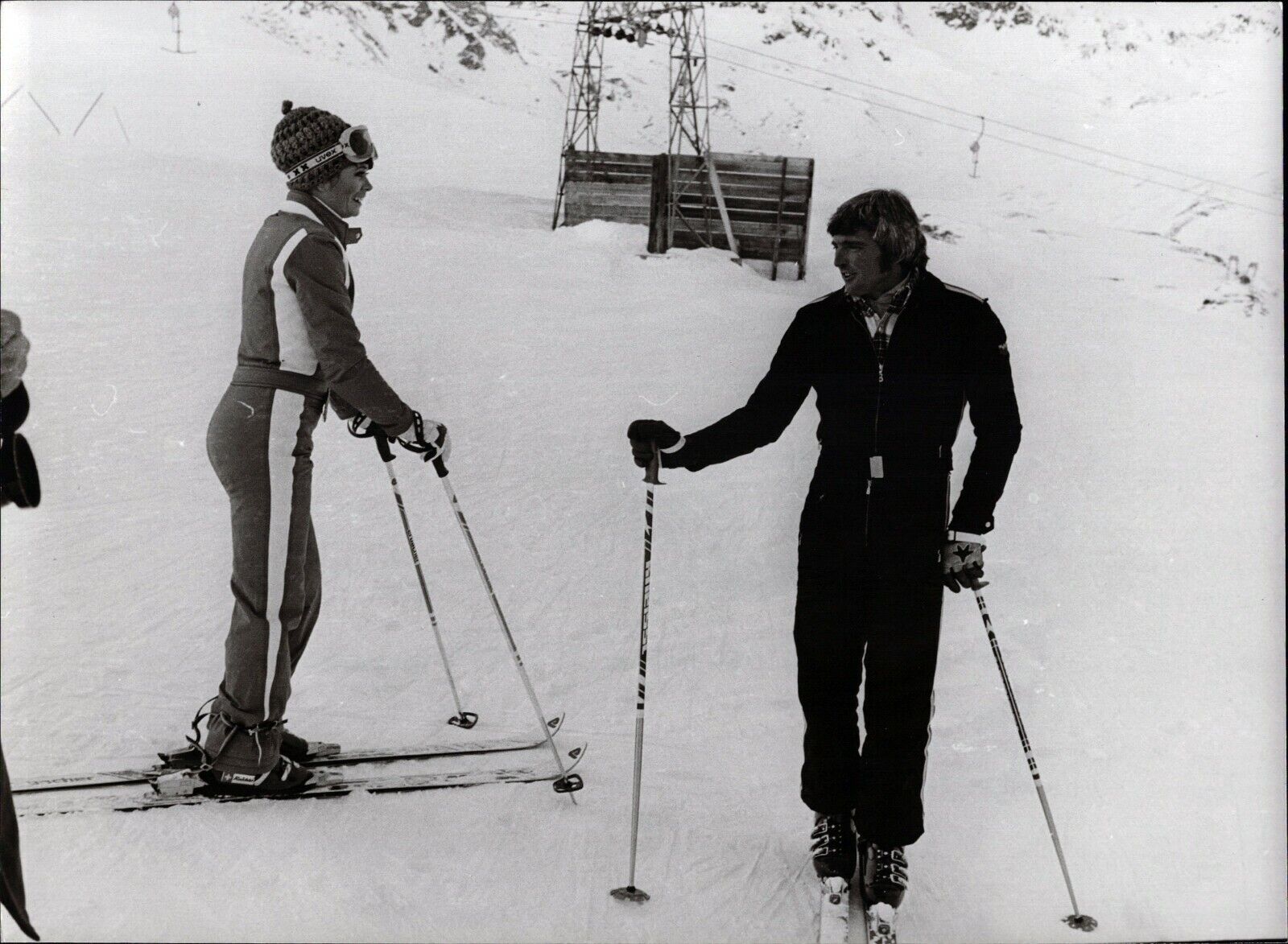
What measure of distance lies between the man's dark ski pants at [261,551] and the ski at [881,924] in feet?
4.63

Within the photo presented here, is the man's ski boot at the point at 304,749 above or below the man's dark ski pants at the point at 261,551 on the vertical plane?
below

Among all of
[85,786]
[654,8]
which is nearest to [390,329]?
[654,8]

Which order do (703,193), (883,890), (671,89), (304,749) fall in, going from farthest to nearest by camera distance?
(703,193)
(671,89)
(304,749)
(883,890)

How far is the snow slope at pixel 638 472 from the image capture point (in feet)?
9.36

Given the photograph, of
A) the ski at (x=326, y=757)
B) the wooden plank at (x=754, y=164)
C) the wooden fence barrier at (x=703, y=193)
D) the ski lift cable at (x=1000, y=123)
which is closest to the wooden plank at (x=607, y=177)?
the wooden fence barrier at (x=703, y=193)

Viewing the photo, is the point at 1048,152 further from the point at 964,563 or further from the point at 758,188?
the point at 964,563

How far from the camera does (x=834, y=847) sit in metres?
2.61

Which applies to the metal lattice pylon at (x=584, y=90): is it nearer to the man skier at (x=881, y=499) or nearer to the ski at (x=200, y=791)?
the man skier at (x=881, y=499)

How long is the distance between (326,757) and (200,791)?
321 millimetres

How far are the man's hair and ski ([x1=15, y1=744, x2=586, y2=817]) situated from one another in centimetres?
150

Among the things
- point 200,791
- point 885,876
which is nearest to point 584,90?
point 200,791

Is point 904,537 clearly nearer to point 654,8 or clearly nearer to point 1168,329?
point 1168,329

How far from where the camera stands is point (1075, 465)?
3361mm

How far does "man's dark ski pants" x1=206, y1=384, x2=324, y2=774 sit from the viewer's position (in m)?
2.58
